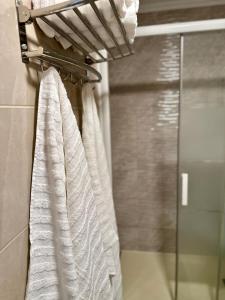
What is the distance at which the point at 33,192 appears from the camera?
1.95 ft

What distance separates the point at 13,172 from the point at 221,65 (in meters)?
1.19

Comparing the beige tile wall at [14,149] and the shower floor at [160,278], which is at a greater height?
the beige tile wall at [14,149]

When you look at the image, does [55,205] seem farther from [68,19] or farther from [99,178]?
[68,19]

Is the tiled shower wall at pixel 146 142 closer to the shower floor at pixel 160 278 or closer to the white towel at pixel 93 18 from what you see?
the shower floor at pixel 160 278

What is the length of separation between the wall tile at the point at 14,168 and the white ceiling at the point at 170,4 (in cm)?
102

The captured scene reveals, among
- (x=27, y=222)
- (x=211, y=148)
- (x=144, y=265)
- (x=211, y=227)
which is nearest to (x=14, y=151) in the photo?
(x=27, y=222)

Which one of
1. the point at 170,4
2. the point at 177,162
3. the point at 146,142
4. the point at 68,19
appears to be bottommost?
the point at 177,162

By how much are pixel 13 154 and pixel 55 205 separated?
0.17 meters

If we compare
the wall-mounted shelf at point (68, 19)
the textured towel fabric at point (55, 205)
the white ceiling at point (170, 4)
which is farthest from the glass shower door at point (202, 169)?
the textured towel fabric at point (55, 205)

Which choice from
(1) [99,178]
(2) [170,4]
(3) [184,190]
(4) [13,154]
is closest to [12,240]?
(4) [13,154]

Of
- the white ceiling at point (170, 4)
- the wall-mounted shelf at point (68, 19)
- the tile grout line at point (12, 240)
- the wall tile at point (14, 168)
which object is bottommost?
the tile grout line at point (12, 240)

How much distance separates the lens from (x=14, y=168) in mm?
531

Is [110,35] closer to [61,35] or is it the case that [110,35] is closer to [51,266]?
[61,35]

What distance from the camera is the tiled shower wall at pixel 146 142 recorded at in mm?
1532
